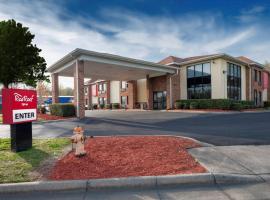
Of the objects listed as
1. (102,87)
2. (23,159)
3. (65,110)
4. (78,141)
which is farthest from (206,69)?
(23,159)

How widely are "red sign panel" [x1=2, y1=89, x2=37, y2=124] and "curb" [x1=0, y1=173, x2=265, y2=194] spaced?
2.61 meters

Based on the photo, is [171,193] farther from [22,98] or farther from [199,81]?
[199,81]

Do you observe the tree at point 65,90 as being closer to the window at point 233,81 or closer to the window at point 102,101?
the window at point 102,101

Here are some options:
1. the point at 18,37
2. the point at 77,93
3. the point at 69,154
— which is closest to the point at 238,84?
the point at 77,93

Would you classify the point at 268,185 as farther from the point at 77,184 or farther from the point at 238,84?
the point at 238,84

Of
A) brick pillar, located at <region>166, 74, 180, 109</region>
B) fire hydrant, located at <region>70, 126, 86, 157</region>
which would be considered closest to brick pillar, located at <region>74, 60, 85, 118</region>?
brick pillar, located at <region>166, 74, 180, 109</region>

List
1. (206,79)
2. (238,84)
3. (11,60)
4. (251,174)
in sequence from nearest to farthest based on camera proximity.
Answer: (251,174), (11,60), (206,79), (238,84)

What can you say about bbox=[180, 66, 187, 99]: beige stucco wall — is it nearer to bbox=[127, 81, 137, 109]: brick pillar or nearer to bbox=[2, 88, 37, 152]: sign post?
bbox=[127, 81, 137, 109]: brick pillar

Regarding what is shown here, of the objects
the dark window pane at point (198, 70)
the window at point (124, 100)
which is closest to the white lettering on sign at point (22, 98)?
the dark window pane at point (198, 70)

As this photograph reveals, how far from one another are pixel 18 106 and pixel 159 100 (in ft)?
82.2

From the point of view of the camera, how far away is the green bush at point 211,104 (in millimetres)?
23703

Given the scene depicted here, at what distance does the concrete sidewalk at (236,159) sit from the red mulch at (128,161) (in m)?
0.34

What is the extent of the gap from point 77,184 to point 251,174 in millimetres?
3694

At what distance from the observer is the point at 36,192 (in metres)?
4.34
